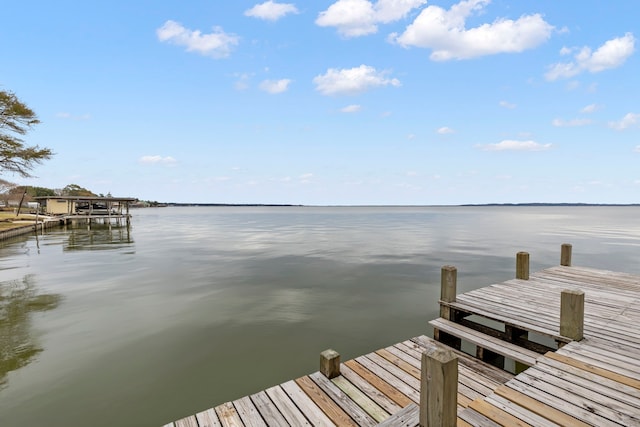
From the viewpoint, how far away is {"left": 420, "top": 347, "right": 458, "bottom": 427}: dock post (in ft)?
10.0

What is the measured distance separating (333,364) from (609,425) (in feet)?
12.2

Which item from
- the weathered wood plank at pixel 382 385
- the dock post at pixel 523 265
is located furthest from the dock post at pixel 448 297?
the dock post at pixel 523 265

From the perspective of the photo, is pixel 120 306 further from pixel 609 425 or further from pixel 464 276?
pixel 464 276

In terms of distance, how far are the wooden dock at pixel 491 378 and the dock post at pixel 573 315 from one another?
2 centimetres

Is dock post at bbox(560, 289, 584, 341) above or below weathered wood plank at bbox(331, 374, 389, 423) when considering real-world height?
above

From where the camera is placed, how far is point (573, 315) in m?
5.91

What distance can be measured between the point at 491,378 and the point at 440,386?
3792 millimetres

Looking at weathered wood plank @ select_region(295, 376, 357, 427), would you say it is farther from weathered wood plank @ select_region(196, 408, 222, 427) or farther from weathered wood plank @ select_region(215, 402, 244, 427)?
weathered wood plank @ select_region(196, 408, 222, 427)

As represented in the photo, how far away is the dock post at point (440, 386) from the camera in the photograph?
3062 mm

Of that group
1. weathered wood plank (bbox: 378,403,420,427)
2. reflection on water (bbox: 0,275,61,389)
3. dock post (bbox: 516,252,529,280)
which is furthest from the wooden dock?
reflection on water (bbox: 0,275,61,389)

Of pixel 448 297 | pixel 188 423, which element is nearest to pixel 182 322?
pixel 188 423

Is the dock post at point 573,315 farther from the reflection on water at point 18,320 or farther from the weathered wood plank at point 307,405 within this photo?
the reflection on water at point 18,320

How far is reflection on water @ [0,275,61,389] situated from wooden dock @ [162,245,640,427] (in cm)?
707

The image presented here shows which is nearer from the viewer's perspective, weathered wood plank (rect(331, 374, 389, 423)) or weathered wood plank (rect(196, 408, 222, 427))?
weathered wood plank (rect(196, 408, 222, 427))
